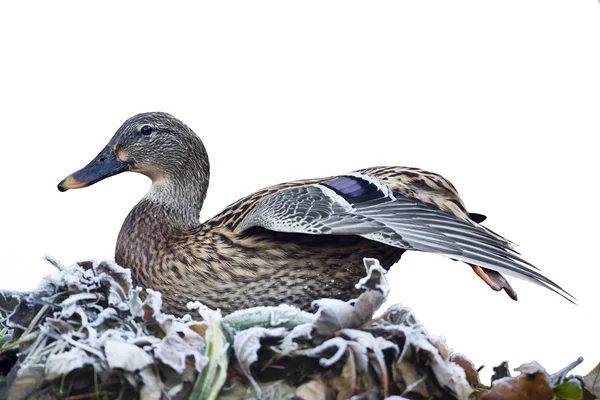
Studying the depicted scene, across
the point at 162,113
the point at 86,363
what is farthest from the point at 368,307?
the point at 162,113

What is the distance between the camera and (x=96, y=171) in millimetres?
2416

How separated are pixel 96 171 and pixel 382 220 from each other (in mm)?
842

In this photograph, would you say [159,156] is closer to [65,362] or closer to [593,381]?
[65,362]

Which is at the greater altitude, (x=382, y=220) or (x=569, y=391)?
(x=382, y=220)

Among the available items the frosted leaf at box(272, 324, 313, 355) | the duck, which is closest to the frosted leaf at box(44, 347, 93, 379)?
the frosted leaf at box(272, 324, 313, 355)

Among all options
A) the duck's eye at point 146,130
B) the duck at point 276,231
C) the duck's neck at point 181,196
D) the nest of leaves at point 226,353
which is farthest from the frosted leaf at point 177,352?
the duck's eye at point 146,130

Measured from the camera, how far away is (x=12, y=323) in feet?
6.02

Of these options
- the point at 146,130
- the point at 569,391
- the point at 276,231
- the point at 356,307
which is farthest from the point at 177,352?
the point at 146,130

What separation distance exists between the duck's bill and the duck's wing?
42 centimetres

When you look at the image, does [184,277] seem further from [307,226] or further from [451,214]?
[451,214]

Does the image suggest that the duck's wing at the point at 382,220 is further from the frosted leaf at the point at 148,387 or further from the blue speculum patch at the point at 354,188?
the frosted leaf at the point at 148,387

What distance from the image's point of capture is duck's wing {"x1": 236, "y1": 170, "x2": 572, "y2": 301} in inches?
79.1

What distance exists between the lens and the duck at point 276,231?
2070 millimetres

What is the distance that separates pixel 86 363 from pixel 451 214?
102 cm
